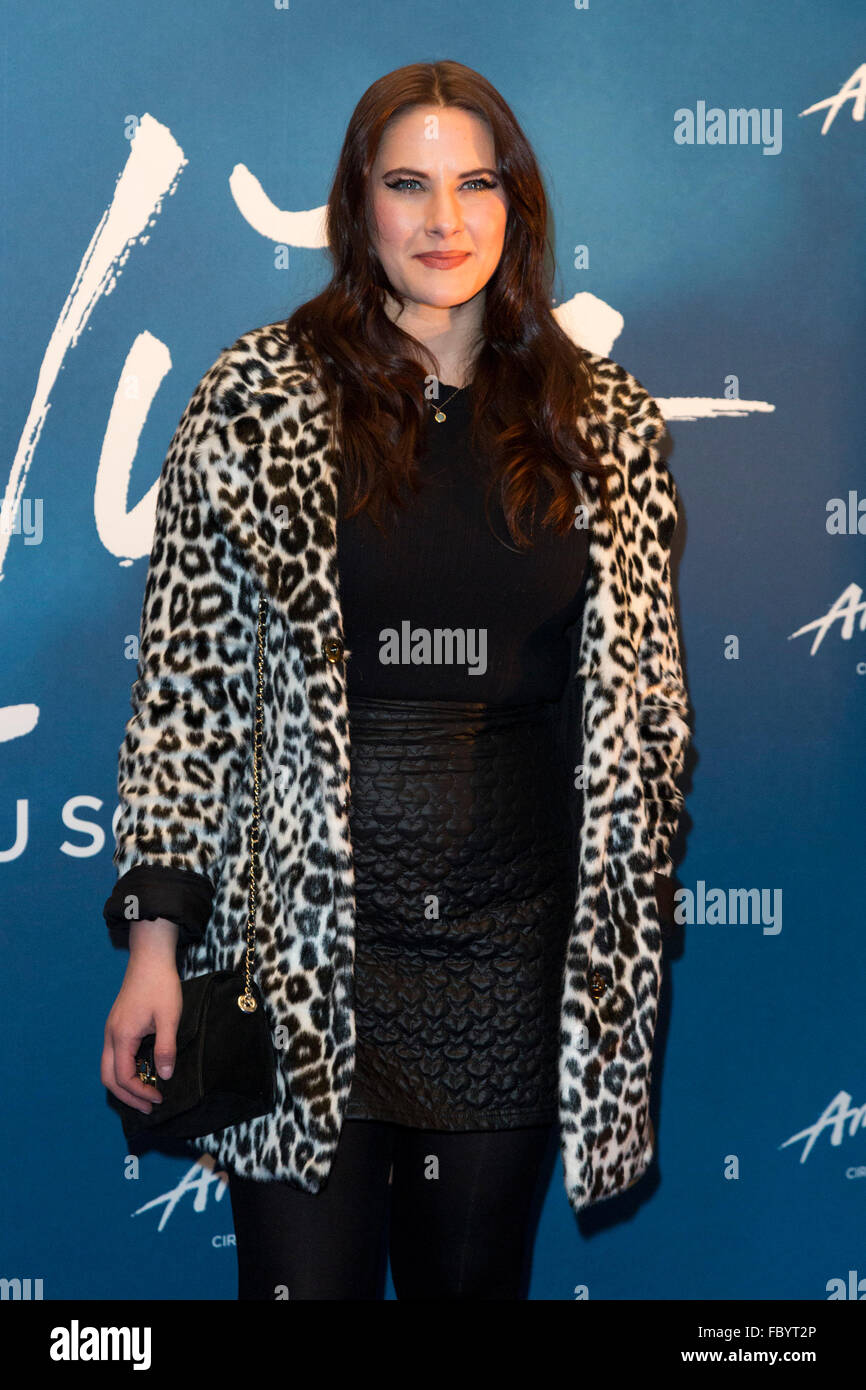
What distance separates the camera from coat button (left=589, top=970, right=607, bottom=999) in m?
1.71

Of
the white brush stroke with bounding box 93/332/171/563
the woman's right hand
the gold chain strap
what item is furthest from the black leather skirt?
the white brush stroke with bounding box 93/332/171/563

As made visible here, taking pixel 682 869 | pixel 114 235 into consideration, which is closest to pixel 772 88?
pixel 114 235

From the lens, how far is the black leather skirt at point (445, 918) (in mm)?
1646

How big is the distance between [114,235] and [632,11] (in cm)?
103

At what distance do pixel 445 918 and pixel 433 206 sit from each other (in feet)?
3.02

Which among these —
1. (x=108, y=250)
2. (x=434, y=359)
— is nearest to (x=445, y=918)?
(x=434, y=359)

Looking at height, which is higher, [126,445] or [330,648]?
[126,445]

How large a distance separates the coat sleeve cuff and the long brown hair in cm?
49

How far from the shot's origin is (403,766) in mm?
1660

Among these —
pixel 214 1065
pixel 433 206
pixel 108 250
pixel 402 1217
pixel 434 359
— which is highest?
pixel 108 250

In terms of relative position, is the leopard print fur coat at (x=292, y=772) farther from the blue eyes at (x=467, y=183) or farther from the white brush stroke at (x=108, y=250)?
the white brush stroke at (x=108, y=250)

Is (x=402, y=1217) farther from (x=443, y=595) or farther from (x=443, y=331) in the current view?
(x=443, y=331)

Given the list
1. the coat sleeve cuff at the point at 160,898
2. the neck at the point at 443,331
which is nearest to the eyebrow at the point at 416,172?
the neck at the point at 443,331

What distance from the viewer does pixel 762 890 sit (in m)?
2.62
